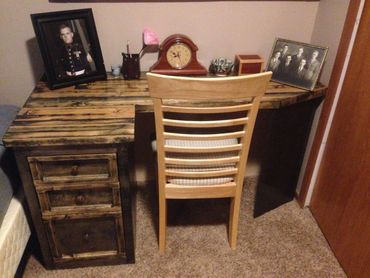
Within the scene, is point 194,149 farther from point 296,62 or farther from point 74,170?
point 296,62

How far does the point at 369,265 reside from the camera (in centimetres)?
144

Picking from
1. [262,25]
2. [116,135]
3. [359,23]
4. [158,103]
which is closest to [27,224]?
[116,135]

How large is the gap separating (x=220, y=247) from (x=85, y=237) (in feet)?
2.21

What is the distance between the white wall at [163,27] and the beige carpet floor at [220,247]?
0.86 meters

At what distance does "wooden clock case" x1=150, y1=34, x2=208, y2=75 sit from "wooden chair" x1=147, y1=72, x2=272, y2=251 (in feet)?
0.87

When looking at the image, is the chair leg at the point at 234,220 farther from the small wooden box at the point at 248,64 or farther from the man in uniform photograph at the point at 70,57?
the man in uniform photograph at the point at 70,57

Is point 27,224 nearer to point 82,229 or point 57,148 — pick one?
point 82,229

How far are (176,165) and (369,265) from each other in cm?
93

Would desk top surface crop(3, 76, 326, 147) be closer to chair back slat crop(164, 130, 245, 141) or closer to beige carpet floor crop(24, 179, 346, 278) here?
chair back slat crop(164, 130, 245, 141)

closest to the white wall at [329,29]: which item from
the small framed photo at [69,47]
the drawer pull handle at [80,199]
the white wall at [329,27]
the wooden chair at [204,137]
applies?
the white wall at [329,27]

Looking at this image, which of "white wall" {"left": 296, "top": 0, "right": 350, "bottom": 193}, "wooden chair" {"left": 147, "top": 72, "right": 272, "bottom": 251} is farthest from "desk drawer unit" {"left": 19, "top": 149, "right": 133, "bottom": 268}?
"white wall" {"left": 296, "top": 0, "right": 350, "bottom": 193}

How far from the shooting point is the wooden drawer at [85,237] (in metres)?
1.45

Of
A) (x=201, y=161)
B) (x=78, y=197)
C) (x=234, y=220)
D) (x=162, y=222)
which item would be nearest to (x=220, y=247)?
(x=234, y=220)

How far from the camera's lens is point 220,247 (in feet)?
5.64
